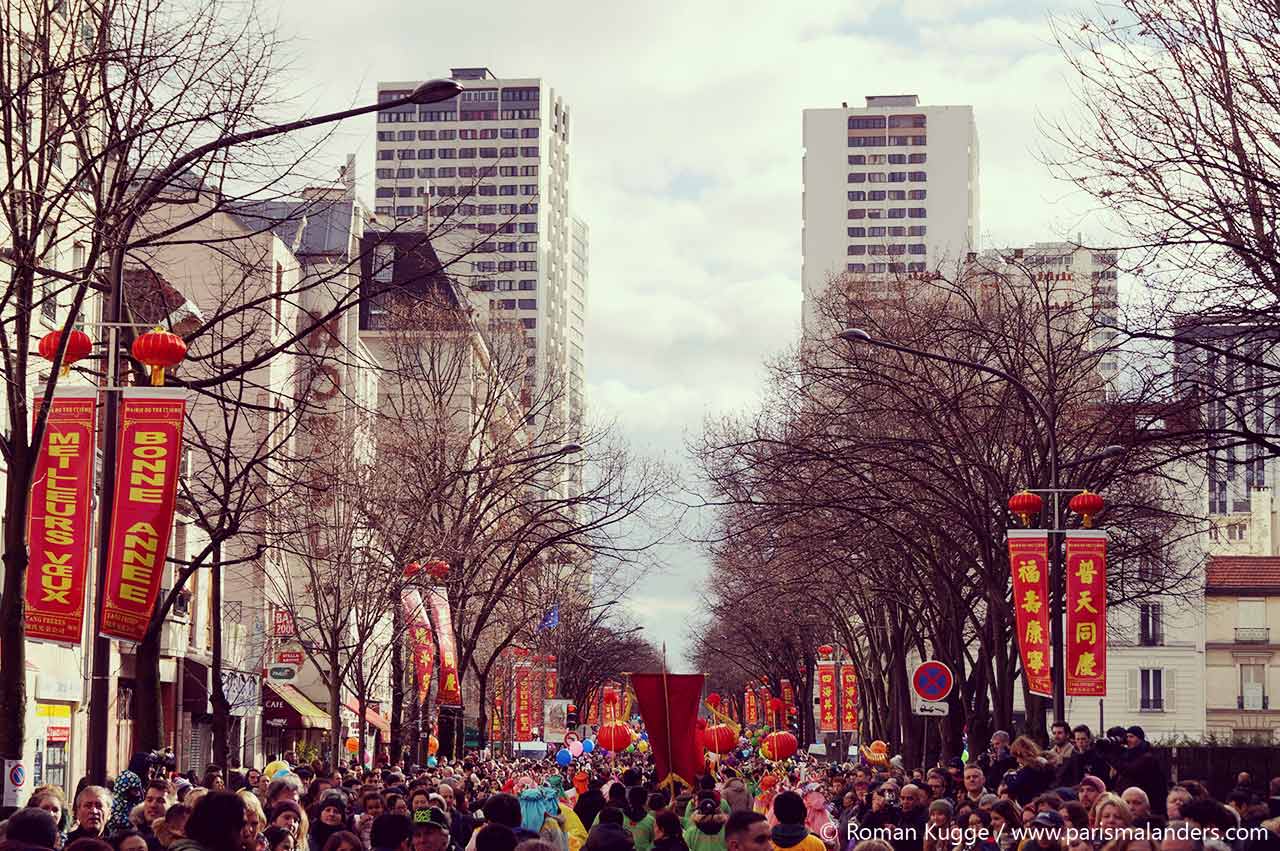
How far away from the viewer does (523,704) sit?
73.4m

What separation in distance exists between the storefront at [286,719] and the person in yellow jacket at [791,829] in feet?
144

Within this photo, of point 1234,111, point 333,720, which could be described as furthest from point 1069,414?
point 1234,111

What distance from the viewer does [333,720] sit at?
126ft

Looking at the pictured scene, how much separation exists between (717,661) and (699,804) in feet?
411

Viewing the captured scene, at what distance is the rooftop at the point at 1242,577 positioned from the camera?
289 ft

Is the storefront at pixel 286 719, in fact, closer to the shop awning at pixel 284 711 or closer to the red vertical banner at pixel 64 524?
the shop awning at pixel 284 711

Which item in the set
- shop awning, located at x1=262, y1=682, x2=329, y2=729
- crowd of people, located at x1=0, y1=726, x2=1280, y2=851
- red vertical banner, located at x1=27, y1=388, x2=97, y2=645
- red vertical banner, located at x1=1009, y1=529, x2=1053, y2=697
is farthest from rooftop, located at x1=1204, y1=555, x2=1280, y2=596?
red vertical banner, located at x1=27, y1=388, x2=97, y2=645

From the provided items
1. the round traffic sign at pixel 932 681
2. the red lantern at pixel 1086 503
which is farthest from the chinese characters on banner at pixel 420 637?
the red lantern at pixel 1086 503

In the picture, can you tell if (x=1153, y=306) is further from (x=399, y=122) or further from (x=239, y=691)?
(x=399, y=122)

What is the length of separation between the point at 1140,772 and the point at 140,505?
30.3 ft

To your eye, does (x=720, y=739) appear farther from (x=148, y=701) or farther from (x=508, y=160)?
(x=508, y=160)

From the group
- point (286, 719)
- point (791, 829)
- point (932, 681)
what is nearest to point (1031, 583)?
point (932, 681)

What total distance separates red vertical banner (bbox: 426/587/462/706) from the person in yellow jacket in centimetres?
2477

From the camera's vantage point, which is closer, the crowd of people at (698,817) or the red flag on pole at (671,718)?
the crowd of people at (698,817)
